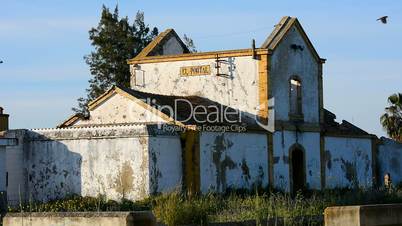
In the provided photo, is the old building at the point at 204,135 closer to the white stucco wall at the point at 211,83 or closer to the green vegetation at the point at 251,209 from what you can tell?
the white stucco wall at the point at 211,83

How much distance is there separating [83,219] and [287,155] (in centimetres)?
2207

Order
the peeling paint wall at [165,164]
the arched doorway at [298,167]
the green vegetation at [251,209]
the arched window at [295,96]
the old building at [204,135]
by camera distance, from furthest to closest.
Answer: the arched window at [295,96], the arched doorway at [298,167], the old building at [204,135], the peeling paint wall at [165,164], the green vegetation at [251,209]

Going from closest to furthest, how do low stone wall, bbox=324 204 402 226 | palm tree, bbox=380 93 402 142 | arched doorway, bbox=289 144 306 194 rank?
1. low stone wall, bbox=324 204 402 226
2. arched doorway, bbox=289 144 306 194
3. palm tree, bbox=380 93 402 142

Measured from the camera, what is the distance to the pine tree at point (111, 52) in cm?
4897

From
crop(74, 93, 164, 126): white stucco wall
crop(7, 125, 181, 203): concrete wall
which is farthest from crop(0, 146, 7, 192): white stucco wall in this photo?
crop(74, 93, 164, 126): white stucco wall

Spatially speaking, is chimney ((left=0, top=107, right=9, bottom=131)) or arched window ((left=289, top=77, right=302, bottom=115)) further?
chimney ((left=0, top=107, right=9, bottom=131))

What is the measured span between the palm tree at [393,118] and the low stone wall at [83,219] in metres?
39.3

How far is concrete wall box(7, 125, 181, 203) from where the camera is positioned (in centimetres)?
2833

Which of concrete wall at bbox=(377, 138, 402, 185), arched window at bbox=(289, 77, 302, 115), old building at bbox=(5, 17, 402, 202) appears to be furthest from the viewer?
concrete wall at bbox=(377, 138, 402, 185)

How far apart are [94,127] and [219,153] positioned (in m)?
4.46

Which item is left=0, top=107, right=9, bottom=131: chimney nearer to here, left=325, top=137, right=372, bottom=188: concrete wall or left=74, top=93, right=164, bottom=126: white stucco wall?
left=74, top=93, right=164, bottom=126: white stucco wall

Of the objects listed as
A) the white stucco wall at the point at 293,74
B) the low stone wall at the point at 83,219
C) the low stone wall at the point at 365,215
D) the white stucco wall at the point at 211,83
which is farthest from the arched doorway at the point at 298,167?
the low stone wall at the point at 83,219

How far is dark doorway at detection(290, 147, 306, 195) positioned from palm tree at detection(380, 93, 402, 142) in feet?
54.9

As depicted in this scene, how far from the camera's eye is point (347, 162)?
37.2 metres
